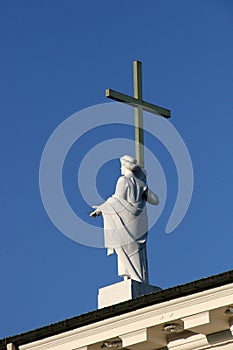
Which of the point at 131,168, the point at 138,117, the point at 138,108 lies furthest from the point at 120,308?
the point at 138,108

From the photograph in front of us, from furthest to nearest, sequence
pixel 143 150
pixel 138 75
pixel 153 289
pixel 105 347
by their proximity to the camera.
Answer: pixel 138 75 → pixel 143 150 → pixel 153 289 → pixel 105 347

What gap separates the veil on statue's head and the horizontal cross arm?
1.26 metres

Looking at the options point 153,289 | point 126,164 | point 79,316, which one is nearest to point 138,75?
point 126,164

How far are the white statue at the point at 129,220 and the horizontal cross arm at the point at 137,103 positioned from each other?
51.2 inches

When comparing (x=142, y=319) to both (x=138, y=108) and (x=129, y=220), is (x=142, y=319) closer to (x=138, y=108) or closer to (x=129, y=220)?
(x=129, y=220)

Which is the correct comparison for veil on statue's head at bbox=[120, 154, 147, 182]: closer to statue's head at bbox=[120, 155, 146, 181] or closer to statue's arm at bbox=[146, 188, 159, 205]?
statue's head at bbox=[120, 155, 146, 181]

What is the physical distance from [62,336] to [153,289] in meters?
2.65

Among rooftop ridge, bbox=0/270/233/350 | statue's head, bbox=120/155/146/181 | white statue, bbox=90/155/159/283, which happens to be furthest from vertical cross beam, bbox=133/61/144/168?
rooftop ridge, bbox=0/270/233/350

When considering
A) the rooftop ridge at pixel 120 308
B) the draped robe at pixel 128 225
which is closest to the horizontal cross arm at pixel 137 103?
the draped robe at pixel 128 225

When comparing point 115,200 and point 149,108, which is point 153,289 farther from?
point 149,108

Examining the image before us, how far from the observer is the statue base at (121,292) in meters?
18.6

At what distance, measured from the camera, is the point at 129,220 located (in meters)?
19.9

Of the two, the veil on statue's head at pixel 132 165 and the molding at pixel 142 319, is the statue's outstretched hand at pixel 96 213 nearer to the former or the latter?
the veil on statue's head at pixel 132 165

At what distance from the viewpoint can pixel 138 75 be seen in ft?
73.8
